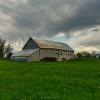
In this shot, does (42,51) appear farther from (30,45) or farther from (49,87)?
(49,87)

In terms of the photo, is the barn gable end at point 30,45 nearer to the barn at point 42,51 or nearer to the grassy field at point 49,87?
the barn at point 42,51

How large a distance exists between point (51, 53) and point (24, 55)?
15215mm

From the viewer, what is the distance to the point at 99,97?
8688mm

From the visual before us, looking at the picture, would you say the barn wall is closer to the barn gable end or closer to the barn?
the barn

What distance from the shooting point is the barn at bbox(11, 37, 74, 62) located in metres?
97.4

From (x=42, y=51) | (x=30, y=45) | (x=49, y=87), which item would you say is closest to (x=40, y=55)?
(x=42, y=51)

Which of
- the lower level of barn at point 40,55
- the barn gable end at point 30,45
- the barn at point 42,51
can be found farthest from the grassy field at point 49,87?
the barn gable end at point 30,45

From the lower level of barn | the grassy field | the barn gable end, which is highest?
the barn gable end

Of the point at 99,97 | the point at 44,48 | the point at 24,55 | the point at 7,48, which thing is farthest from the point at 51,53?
the point at 99,97

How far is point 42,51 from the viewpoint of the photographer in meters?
103

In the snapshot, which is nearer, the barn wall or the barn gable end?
the barn wall

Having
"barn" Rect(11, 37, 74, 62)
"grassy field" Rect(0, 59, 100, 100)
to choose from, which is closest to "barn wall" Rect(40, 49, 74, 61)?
"barn" Rect(11, 37, 74, 62)

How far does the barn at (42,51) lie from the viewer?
320 feet

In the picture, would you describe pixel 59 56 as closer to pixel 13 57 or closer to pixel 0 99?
pixel 13 57
